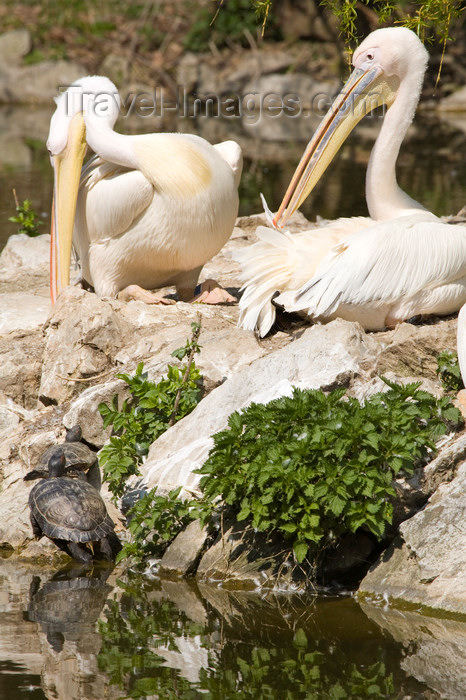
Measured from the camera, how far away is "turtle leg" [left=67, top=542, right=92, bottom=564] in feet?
15.1

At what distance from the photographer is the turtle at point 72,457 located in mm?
4916

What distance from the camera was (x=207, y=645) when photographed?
3.70 meters

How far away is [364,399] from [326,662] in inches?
52.4

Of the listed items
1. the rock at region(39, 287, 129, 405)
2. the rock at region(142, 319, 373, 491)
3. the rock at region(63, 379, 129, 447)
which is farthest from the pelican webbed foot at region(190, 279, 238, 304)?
the rock at region(142, 319, 373, 491)

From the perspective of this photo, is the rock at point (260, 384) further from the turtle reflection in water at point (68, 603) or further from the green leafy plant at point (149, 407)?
the turtle reflection in water at point (68, 603)

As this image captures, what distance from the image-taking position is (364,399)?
4.46 meters

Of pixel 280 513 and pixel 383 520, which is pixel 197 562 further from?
pixel 383 520

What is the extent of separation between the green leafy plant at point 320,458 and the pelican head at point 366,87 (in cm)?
191

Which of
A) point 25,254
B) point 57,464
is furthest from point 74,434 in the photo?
point 25,254

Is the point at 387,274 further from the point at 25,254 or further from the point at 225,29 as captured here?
the point at 225,29

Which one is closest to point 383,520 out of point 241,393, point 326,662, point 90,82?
point 326,662

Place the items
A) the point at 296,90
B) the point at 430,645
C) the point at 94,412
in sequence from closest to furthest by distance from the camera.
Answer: the point at 430,645, the point at 94,412, the point at 296,90

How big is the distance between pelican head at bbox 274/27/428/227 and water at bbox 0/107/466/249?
4833 millimetres

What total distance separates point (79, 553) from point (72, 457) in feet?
1.72
